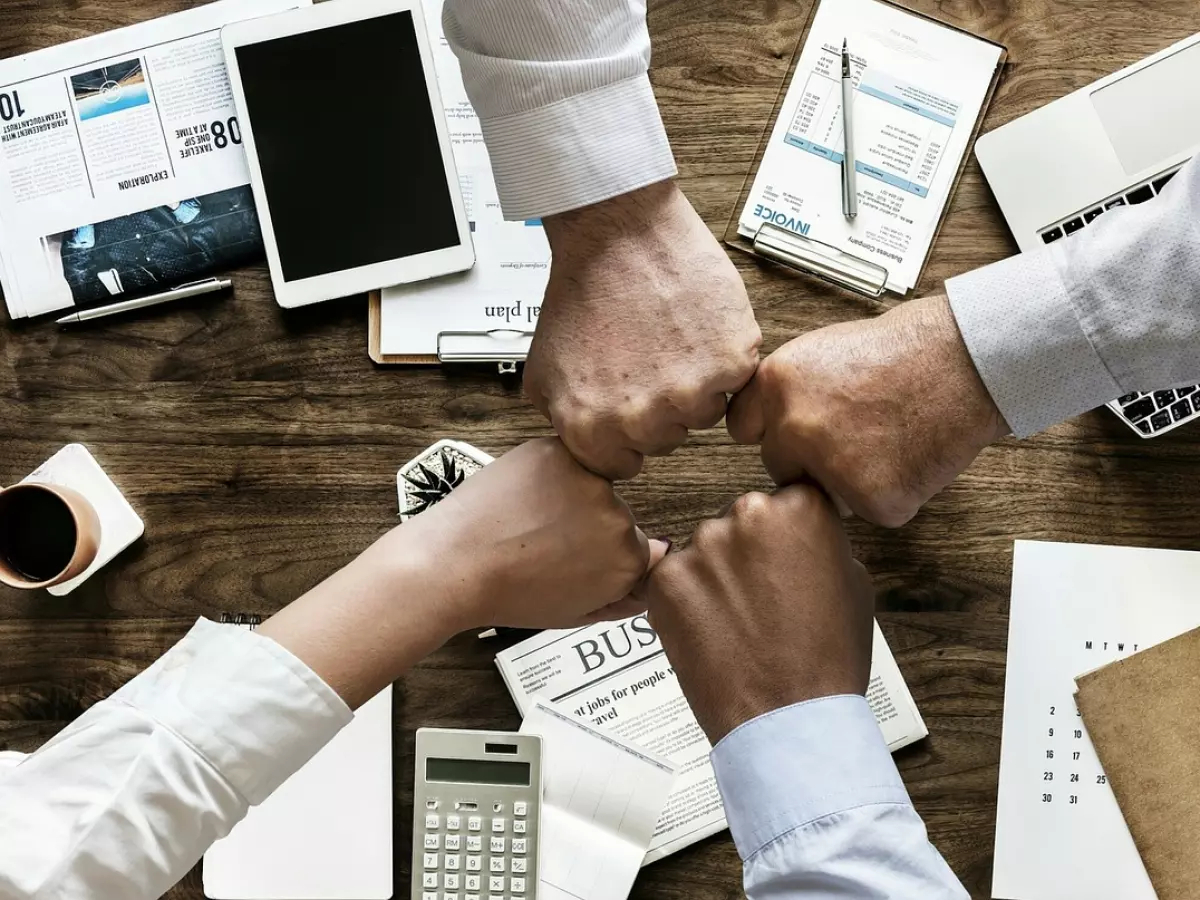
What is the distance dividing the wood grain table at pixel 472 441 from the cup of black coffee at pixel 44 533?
2.1 inches

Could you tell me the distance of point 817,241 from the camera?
0.98 m

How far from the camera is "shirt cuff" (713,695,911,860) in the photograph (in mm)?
700

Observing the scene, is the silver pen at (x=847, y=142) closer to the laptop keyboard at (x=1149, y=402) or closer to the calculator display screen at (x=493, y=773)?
the laptop keyboard at (x=1149, y=402)

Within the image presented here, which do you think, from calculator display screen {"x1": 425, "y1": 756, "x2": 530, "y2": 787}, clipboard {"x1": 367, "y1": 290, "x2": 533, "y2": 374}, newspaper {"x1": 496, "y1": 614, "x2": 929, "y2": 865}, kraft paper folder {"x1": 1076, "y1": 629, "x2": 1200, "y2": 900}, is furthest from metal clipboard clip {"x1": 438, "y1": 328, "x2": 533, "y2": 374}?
kraft paper folder {"x1": 1076, "y1": 629, "x2": 1200, "y2": 900}

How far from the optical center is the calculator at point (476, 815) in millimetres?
932

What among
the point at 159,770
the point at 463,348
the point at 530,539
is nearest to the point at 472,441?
the point at 463,348

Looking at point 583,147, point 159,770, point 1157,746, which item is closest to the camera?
point 159,770

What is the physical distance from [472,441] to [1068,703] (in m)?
0.60

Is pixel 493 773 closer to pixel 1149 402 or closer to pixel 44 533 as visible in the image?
pixel 44 533

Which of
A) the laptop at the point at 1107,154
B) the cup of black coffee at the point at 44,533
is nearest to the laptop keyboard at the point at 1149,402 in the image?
the laptop at the point at 1107,154

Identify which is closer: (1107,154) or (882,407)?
(882,407)

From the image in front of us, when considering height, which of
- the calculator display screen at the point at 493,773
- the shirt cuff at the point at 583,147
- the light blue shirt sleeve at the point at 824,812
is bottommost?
the calculator display screen at the point at 493,773

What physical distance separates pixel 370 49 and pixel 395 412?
0.35 metres

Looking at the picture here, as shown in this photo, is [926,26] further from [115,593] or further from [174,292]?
[115,593]
